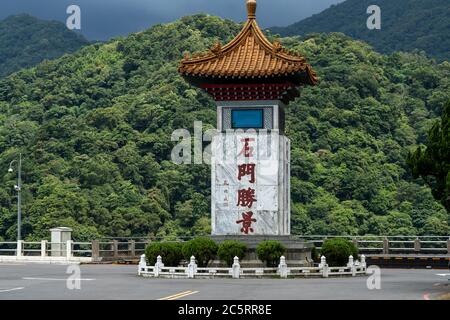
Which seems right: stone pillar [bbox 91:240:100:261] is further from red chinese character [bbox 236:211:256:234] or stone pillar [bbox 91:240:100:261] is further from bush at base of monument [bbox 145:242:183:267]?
red chinese character [bbox 236:211:256:234]

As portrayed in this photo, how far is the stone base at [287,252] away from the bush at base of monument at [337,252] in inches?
34.5

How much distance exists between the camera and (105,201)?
284 ft

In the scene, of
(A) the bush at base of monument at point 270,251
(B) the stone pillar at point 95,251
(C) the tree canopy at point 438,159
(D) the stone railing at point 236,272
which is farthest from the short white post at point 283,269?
(B) the stone pillar at point 95,251

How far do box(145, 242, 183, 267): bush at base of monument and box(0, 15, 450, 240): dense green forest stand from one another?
35.8 meters

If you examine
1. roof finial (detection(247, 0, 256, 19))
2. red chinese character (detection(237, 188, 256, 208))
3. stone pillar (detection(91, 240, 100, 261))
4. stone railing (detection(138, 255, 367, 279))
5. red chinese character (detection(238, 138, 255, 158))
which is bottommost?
stone railing (detection(138, 255, 367, 279))

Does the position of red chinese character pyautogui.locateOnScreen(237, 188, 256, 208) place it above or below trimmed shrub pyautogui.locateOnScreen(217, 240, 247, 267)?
above

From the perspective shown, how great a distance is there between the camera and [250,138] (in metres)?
43.2

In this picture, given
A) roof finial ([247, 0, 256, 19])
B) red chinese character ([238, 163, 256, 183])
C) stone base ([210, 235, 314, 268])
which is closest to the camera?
stone base ([210, 235, 314, 268])

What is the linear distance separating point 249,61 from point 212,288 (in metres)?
14.3

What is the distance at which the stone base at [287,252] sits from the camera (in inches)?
1602

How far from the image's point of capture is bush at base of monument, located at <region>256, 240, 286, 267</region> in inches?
1565

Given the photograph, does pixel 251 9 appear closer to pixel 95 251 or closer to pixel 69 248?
pixel 95 251

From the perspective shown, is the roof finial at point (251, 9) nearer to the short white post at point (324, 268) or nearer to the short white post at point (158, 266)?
the short white post at point (324, 268)

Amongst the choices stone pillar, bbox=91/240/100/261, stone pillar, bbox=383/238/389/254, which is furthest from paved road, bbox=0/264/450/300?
stone pillar, bbox=383/238/389/254
